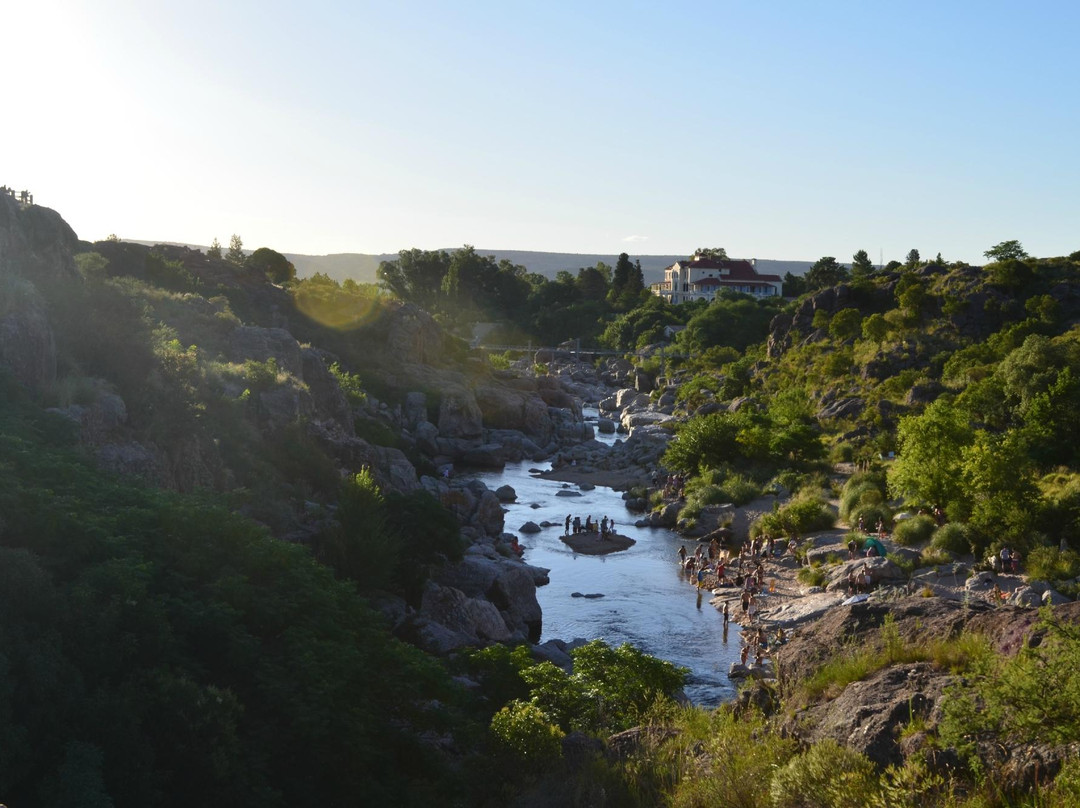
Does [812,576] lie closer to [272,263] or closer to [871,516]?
[871,516]

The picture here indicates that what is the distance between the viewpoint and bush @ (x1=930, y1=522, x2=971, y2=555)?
1262 inches

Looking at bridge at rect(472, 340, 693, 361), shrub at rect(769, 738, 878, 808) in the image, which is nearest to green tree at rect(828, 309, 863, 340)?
bridge at rect(472, 340, 693, 361)

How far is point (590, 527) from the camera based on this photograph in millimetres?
42344

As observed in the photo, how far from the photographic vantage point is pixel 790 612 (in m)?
29.1

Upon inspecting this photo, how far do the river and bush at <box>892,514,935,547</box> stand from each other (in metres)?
7.07

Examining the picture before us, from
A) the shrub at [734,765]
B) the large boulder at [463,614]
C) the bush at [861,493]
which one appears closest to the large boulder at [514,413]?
the bush at [861,493]

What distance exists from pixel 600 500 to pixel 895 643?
129 ft

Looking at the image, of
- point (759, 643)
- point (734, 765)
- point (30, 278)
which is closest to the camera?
point (734, 765)

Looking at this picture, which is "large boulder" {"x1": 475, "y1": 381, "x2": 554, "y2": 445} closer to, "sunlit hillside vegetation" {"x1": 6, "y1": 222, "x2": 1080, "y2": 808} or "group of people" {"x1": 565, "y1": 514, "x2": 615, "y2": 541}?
"group of people" {"x1": 565, "y1": 514, "x2": 615, "y2": 541}

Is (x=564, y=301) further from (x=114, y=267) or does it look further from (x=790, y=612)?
(x=790, y=612)

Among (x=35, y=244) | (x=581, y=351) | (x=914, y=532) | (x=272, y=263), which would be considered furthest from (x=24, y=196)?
(x=581, y=351)

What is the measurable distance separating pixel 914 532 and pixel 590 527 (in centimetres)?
1366

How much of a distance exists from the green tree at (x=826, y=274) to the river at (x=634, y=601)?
Answer: 75248mm

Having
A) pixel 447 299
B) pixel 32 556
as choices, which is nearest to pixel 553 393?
pixel 447 299
